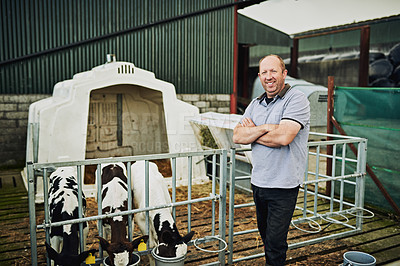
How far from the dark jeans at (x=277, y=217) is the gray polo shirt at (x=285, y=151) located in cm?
8

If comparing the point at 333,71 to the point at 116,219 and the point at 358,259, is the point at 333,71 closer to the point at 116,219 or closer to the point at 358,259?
the point at 358,259

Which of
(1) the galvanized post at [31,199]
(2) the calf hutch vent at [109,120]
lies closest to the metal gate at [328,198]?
(1) the galvanized post at [31,199]

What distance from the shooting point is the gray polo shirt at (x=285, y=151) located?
109 inches

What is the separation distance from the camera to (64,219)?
10.9 feet

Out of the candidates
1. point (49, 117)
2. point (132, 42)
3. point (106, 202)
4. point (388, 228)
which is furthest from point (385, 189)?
point (132, 42)

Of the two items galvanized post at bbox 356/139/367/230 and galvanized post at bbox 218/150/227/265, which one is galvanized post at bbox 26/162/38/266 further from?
galvanized post at bbox 356/139/367/230

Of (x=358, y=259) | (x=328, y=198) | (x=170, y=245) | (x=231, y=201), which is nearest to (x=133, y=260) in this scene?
(x=170, y=245)

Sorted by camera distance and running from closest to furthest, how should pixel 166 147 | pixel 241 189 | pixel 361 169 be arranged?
1. pixel 361 169
2. pixel 241 189
3. pixel 166 147

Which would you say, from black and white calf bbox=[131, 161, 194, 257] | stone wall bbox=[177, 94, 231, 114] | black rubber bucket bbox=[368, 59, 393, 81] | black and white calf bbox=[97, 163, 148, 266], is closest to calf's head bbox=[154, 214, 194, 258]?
black and white calf bbox=[131, 161, 194, 257]

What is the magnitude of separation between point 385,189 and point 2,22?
8.19 m

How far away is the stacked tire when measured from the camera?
13109 mm

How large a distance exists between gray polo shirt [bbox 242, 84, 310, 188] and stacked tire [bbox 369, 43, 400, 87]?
40.1 feet

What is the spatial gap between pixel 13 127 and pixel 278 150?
731 centimetres

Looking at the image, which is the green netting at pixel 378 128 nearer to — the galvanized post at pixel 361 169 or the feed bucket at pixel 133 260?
the galvanized post at pixel 361 169
